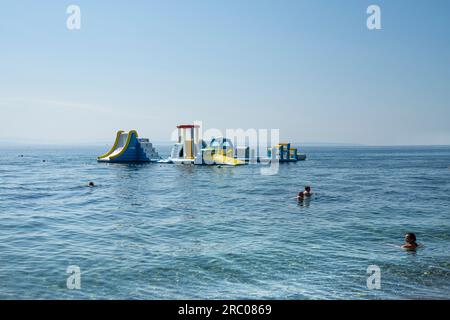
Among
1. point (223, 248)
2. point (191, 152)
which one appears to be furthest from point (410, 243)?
point (191, 152)

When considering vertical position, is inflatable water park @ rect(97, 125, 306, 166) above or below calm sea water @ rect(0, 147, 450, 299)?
above

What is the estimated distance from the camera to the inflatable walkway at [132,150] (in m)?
96.7

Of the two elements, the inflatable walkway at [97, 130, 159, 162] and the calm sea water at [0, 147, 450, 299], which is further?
the inflatable walkway at [97, 130, 159, 162]

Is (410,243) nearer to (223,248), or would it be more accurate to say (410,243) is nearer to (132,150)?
(223,248)

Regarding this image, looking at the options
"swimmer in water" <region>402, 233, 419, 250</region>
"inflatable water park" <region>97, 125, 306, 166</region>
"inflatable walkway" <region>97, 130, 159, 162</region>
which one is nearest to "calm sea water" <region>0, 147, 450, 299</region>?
"swimmer in water" <region>402, 233, 419, 250</region>

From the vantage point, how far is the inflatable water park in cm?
8862

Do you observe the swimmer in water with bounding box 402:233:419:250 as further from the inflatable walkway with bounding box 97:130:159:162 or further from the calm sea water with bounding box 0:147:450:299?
the inflatable walkway with bounding box 97:130:159:162

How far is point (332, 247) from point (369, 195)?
76.3 ft

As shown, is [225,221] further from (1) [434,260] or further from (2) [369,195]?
(2) [369,195]

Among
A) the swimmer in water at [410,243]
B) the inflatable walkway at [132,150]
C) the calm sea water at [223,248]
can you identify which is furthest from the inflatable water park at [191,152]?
the swimmer in water at [410,243]

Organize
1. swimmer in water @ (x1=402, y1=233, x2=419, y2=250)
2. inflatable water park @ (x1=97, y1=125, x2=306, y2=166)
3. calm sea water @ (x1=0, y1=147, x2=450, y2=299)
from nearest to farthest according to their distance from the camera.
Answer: calm sea water @ (x1=0, y1=147, x2=450, y2=299)
swimmer in water @ (x1=402, y1=233, x2=419, y2=250)
inflatable water park @ (x1=97, y1=125, x2=306, y2=166)

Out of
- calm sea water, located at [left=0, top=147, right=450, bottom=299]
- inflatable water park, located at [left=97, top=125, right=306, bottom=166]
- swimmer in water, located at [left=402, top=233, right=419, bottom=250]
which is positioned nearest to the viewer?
calm sea water, located at [left=0, top=147, right=450, bottom=299]
